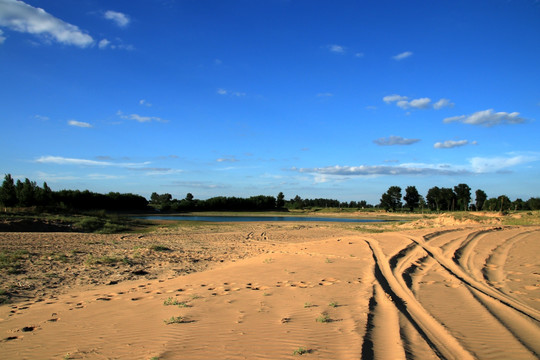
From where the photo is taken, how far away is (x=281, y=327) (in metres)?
6.01

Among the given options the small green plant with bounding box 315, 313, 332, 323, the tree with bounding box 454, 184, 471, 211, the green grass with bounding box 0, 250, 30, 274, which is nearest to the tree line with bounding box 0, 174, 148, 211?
the green grass with bounding box 0, 250, 30, 274

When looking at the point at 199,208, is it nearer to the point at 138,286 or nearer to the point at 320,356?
the point at 138,286

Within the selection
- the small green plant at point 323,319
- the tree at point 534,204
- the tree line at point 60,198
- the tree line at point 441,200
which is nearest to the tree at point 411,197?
the tree line at point 441,200

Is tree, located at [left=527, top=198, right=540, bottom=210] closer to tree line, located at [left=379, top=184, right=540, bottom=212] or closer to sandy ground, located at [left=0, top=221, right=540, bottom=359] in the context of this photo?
tree line, located at [left=379, top=184, right=540, bottom=212]

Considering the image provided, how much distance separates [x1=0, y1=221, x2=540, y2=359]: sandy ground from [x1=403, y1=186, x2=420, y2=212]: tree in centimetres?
11319

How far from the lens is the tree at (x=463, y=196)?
351ft

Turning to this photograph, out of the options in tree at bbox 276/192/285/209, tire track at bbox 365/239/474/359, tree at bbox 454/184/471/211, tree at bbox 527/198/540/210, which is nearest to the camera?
tire track at bbox 365/239/474/359

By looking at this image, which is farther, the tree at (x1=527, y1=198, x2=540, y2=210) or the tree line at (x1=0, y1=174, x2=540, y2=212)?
the tree at (x1=527, y1=198, x2=540, y2=210)

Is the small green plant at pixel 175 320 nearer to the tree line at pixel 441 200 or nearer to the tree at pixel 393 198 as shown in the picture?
the tree line at pixel 441 200

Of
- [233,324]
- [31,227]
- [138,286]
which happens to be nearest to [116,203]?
[31,227]

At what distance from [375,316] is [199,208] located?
11326 centimetres

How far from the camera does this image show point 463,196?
355 feet

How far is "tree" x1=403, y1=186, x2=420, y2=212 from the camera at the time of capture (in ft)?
397

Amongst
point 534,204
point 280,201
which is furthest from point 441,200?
point 280,201
